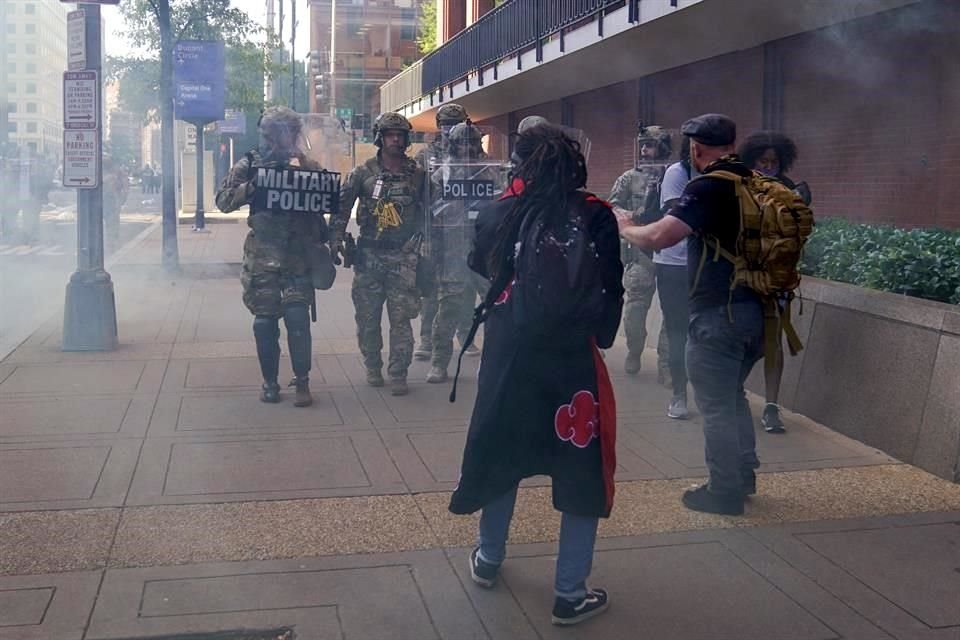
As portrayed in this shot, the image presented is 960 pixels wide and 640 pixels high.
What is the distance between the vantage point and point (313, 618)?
437 centimetres

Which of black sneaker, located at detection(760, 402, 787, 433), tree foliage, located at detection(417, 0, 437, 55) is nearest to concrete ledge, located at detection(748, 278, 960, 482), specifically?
black sneaker, located at detection(760, 402, 787, 433)

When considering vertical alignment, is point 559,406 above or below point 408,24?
below

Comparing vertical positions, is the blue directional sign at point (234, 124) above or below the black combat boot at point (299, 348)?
above

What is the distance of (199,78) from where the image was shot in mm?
20500

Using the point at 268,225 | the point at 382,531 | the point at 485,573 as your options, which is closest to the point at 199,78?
the point at 268,225

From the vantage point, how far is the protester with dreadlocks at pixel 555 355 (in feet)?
13.9

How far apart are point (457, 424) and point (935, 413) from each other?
2734 millimetres

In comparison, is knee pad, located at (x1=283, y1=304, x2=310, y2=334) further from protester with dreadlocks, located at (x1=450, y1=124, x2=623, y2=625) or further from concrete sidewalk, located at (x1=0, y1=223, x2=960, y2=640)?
protester with dreadlocks, located at (x1=450, y1=124, x2=623, y2=625)

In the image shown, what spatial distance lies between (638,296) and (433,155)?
186 cm

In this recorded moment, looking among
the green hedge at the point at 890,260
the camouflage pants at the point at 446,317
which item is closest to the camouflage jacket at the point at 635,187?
the green hedge at the point at 890,260

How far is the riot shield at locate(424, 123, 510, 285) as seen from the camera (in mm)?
8648

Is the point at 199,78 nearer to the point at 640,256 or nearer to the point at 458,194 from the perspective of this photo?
the point at 458,194

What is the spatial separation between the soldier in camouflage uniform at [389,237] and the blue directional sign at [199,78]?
12762 millimetres

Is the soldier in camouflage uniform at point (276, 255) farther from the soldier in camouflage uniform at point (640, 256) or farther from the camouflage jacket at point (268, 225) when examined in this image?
the soldier in camouflage uniform at point (640, 256)
